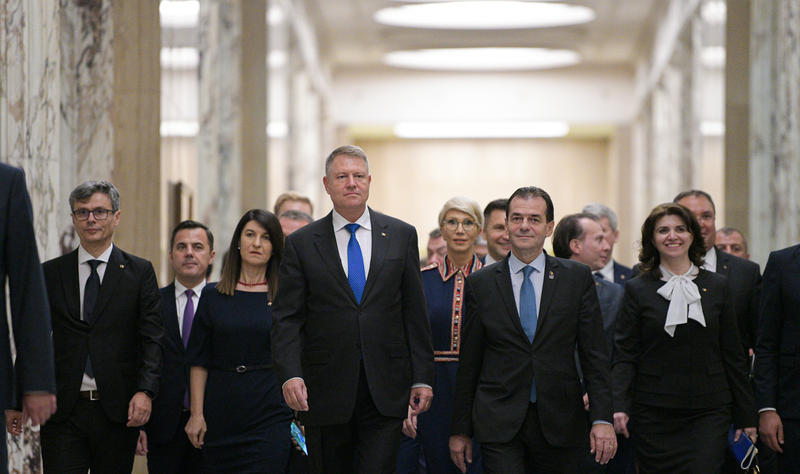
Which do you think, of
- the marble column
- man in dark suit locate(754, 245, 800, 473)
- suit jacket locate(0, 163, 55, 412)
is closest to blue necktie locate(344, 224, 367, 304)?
suit jacket locate(0, 163, 55, 412)

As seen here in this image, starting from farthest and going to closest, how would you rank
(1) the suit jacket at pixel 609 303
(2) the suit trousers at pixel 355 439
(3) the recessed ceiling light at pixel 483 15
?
1. (3) the recessed ceiling light at pixel 483 15
2. (1) the suit jacket at pixel 609 303
3. (2) the suit trousers at pixel 355 439

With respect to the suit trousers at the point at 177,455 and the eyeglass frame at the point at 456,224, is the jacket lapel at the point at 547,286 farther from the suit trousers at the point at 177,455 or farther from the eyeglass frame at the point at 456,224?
the suit trousers at the point at 177,455

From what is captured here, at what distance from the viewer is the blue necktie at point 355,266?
21.0ft

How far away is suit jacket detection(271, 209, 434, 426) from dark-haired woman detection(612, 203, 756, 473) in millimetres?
1270

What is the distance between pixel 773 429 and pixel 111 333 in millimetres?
3553

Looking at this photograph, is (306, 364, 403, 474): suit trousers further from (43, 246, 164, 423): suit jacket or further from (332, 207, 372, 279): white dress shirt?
(43, 246, 164, 423): suit jacket

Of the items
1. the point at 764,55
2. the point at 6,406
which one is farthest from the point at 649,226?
the point at 764,55

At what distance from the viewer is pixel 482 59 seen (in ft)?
95.5

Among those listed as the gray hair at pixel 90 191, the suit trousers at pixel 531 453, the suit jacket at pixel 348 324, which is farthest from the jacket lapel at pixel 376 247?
the gray hair at pixel 90 191

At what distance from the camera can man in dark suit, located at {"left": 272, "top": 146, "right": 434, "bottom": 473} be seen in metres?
6.21

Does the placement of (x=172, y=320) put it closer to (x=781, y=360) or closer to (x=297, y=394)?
(x=297, y=394)

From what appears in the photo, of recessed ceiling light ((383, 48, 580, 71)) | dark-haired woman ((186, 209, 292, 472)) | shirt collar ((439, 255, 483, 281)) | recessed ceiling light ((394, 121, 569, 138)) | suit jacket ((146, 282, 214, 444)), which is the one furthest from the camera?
recessed ceiling light ((394, 121, 569, 138))

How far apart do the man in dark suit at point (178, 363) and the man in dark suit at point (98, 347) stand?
0.47 meters

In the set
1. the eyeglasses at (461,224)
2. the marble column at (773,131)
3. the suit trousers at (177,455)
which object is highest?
the marble column at (773,131)
